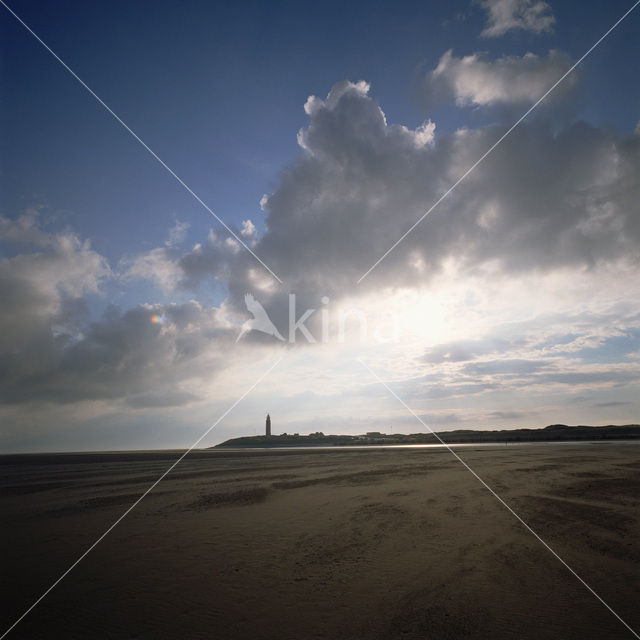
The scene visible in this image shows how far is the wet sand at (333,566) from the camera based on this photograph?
6535 millimetres

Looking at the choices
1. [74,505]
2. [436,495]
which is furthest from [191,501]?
[436,495]

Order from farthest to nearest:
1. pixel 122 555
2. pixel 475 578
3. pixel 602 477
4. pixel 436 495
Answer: pixel 602 477, pixel 436 495, pixel 122 555, pixel 475 578

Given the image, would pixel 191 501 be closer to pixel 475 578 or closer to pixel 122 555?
pixel 122 555

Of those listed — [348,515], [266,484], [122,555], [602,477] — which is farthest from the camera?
[266,484]

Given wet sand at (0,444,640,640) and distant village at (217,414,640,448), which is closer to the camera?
wet sand at (0,444,640,640)

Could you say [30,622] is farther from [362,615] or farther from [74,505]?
[74,505]

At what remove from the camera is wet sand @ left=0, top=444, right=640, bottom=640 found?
21.4ft

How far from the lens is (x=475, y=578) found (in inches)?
316

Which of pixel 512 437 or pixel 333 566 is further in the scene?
pixel 512 437

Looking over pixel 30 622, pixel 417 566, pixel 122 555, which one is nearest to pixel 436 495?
pixel 417 566

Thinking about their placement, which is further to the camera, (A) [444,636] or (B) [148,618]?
(B) [148,618]

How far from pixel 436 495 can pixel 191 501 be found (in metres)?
11.7

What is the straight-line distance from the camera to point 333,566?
9031 mm

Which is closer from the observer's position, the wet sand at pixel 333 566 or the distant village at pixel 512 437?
the wet sand at pixel 333 566
